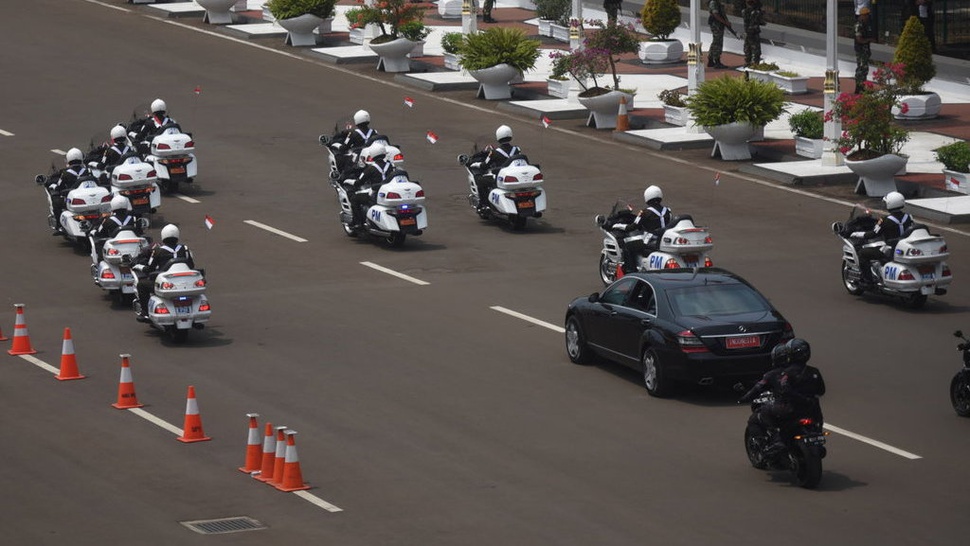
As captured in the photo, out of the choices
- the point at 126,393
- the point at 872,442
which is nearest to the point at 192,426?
the point at 126,393

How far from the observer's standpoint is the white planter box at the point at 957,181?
34.0 metres

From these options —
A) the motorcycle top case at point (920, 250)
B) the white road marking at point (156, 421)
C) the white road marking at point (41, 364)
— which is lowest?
the white road marking at point (41, 364)

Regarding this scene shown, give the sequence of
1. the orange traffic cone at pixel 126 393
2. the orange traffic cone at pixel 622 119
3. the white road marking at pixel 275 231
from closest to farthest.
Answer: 1. the orange traffic cone at pixel 126 393
2. the white road marking at pixel 275 231
3. the orange traffic cone at pixel 622 119

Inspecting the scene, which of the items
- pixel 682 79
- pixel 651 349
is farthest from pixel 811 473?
pixel 682 79

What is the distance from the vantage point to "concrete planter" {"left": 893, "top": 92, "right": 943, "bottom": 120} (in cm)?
4141

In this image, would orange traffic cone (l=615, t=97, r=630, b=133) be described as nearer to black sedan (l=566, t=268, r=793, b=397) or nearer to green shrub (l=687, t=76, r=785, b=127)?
green shrub (l=687, t=76, r=785, b=127)

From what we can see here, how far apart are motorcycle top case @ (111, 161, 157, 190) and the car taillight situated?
1440cm

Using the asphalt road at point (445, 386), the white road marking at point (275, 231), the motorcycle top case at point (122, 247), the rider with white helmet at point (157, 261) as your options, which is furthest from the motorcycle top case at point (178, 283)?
the white road marking at point (275, 231)

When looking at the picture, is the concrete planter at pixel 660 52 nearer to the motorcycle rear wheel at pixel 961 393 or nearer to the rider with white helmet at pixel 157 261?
the rider with white helmet at pixel 157 261

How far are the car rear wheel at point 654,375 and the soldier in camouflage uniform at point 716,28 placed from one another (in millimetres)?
27248

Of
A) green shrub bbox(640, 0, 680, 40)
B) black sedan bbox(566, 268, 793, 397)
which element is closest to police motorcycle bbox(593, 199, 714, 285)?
black sedan bbox(566, 268, 793, 397)

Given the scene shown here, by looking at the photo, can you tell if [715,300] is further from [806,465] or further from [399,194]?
[399,194]

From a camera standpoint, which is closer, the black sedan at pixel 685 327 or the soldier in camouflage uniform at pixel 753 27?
the black sedan at pixel 685 327

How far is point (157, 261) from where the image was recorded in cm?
2541
